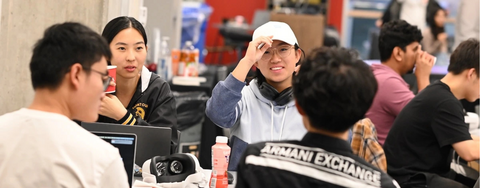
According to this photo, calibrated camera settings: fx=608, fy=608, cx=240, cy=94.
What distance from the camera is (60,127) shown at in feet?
5.22

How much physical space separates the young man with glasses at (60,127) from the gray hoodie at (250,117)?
91 cm

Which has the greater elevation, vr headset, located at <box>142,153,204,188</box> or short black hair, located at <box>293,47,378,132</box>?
short black hair, located at <box>293,47,378,132</box>

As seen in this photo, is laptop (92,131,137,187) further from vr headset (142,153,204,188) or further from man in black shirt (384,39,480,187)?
man in black shirt (384,39,480,187)

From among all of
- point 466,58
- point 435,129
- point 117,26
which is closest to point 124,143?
point 117,26

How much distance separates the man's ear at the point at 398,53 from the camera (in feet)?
13.2

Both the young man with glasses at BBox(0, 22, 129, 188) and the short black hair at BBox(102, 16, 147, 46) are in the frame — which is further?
the short black hair at BBox(102, 16, 147, 46)

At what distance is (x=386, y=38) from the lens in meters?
4.05

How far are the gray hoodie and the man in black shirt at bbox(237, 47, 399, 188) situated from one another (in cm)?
98

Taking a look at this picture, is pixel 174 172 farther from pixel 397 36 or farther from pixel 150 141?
pixel 397 36

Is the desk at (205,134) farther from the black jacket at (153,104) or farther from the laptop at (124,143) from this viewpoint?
the laptop at (124,143)

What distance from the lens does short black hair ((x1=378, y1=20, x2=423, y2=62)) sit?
13.1 ft

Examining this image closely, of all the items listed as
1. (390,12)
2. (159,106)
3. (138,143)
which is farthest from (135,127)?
(390,12)

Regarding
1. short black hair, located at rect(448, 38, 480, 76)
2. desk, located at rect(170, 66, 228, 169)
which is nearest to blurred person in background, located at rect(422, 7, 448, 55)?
desk, located at rect(170, 66, 228, 169)

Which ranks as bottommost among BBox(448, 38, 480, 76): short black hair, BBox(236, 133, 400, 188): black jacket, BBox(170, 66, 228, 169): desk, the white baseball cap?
BBox(170, 66, 228, 169): desk
